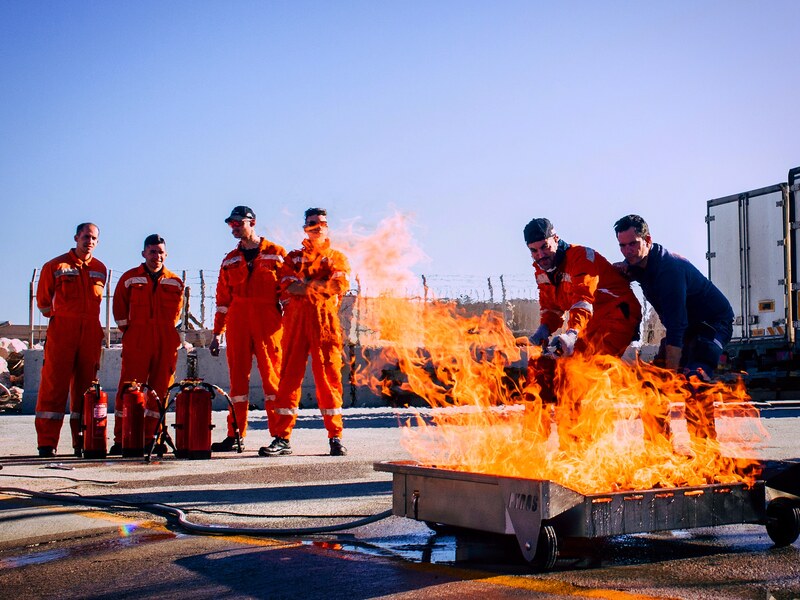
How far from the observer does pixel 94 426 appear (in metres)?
9.88

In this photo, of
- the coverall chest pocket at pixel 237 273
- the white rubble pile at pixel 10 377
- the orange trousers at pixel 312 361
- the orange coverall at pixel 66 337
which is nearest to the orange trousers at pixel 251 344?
the coverall chest pocket at pixel 237 273

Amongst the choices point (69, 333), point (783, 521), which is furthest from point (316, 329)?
point (783, 521)

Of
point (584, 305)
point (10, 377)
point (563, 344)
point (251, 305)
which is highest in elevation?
point (251, 305)

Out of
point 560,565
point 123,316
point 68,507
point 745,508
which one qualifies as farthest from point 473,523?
point 123,316

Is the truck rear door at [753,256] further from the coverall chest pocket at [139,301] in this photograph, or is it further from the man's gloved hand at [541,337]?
the man's gloved hand at [541,337]

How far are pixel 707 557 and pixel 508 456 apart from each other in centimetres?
113

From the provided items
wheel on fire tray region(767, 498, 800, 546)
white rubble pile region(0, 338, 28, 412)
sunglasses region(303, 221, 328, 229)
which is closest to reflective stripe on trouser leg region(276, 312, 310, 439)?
sunglasses region(303, 221, 328, 229)

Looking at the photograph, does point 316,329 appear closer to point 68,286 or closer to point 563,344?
point 68,286

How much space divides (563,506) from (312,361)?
5636 mm

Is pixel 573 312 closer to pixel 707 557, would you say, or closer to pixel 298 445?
pixel 707 557

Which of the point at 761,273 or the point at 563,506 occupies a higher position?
the point at 761,273

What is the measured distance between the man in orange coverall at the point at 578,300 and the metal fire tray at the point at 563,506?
1624mm

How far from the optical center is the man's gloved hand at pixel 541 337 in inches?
262

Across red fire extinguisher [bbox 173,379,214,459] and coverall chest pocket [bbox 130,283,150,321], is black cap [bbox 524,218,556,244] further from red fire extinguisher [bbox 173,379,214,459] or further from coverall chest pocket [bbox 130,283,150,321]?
coverall chest pocket [bbox 130,283,150,321]
